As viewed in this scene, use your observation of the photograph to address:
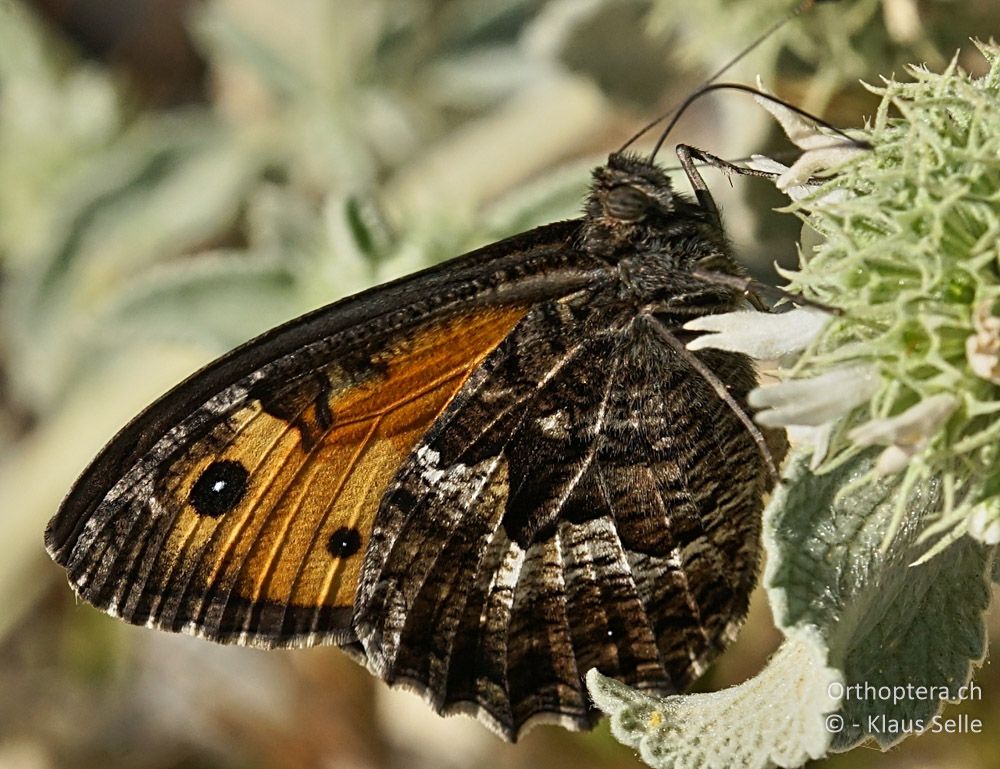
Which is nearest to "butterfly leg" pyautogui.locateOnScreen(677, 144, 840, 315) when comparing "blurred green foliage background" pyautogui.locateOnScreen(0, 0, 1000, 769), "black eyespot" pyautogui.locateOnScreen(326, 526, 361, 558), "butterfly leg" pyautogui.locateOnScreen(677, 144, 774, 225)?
"butterfly leg" pyautogui.locateOnScreen(677, 144, 774, 225)

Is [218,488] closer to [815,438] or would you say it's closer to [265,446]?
[265,446]

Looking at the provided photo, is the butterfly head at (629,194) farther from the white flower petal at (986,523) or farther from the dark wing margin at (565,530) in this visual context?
the white flower petal at (986,523)

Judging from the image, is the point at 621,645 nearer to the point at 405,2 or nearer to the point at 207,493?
the point at 207,493

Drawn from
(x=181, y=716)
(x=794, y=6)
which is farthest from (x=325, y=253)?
(x=181, y=716)

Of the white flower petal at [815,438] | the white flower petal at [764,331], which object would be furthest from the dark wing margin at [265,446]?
the white flower petal at [815,438]

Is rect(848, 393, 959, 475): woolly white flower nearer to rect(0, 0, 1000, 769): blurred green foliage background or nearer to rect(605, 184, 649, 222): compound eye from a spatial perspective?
rect(605, 184, 649, 222): compound eye
